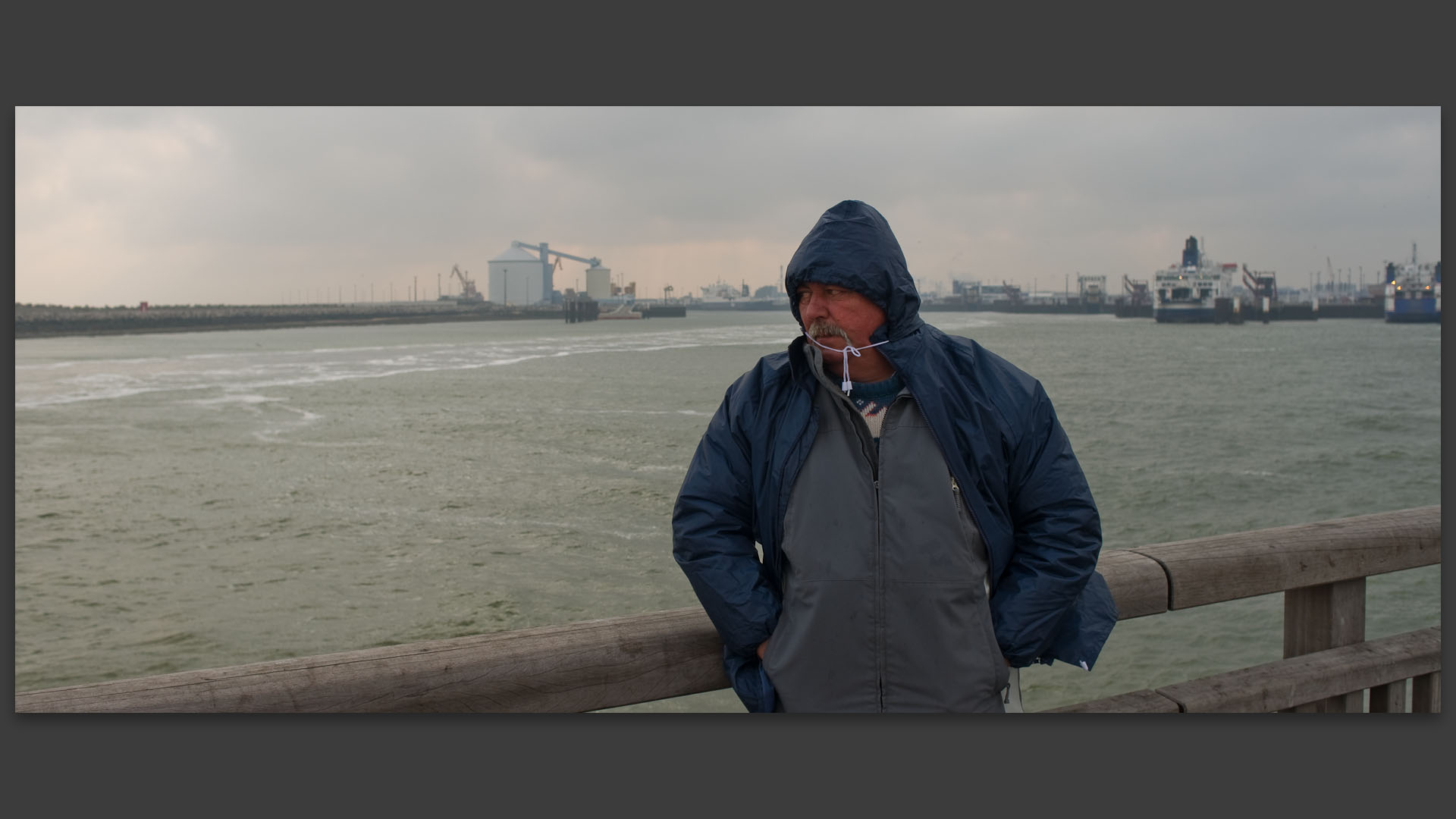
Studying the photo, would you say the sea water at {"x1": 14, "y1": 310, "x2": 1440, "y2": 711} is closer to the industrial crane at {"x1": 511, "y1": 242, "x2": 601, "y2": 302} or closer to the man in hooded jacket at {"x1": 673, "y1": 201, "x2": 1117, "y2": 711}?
the industrial crane at {"x1": 511, "y1": 242, "x2": 601, "y2": 302}

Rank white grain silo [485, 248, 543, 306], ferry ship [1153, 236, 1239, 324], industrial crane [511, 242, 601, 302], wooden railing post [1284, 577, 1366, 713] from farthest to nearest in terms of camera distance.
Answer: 1. ferry ship [1153, 236, 1239, 324]
2. white grain silo [485, 248, 543, 306]
3. industrial crane [511, 242, 601, 302]
4. wooden railing post [1284, 577, 1366, 713]

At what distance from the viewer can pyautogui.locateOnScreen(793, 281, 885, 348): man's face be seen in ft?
6.45

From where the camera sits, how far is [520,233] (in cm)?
1611

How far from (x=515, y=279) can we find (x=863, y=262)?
26.4m

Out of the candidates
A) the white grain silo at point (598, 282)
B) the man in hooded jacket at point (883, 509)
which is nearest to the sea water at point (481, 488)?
the white grain silo at point (598, 282)

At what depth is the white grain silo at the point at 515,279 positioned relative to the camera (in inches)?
818

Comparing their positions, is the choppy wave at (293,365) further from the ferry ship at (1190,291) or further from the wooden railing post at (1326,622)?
the ferry ship at (1190,291)

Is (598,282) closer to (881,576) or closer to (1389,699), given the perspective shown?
(1389,699)

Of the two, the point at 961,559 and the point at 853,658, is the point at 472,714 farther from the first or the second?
the point at 961,559

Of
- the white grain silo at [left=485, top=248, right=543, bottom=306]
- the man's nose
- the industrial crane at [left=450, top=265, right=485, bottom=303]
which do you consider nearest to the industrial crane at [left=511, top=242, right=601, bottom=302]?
the white grain silo at [left=485, top=248, right=543, bottom=306]

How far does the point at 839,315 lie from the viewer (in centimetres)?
197

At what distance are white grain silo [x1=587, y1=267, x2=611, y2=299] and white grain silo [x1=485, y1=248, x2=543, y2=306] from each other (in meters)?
1.19

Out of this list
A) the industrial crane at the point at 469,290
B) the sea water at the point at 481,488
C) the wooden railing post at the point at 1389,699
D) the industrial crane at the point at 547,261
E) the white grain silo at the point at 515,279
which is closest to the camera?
the wooden railing post at the point at 1389,699

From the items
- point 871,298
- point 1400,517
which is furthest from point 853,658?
point 1400,517
